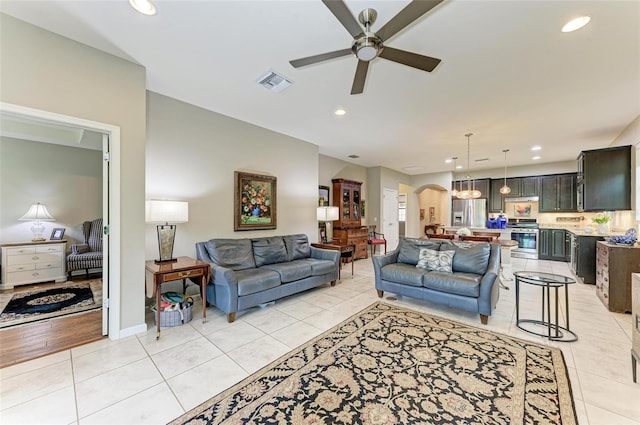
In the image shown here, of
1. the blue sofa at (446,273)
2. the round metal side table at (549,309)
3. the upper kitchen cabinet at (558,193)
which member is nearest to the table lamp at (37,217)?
the blue sofa at (446,273)

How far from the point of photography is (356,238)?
689 centimetres

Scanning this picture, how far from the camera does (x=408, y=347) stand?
244 cm

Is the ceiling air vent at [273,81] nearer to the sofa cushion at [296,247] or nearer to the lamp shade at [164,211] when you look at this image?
the lamp shade at [164,211]

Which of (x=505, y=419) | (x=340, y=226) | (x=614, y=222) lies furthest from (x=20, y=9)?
(x=614, y=222)

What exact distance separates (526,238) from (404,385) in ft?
24.7

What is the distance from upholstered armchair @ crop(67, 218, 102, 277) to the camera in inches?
182

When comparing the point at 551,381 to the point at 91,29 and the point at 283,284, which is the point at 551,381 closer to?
the point at 283,284

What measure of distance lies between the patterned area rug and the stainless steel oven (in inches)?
239

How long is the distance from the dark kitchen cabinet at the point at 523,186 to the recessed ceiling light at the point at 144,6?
9.39 m

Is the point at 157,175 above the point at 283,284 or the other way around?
above

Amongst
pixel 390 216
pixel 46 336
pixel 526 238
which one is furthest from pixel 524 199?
pixel 46 336

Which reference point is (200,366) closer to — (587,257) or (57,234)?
(57,234)

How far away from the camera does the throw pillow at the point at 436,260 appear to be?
139 inches

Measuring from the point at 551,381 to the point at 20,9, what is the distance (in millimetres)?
5130
